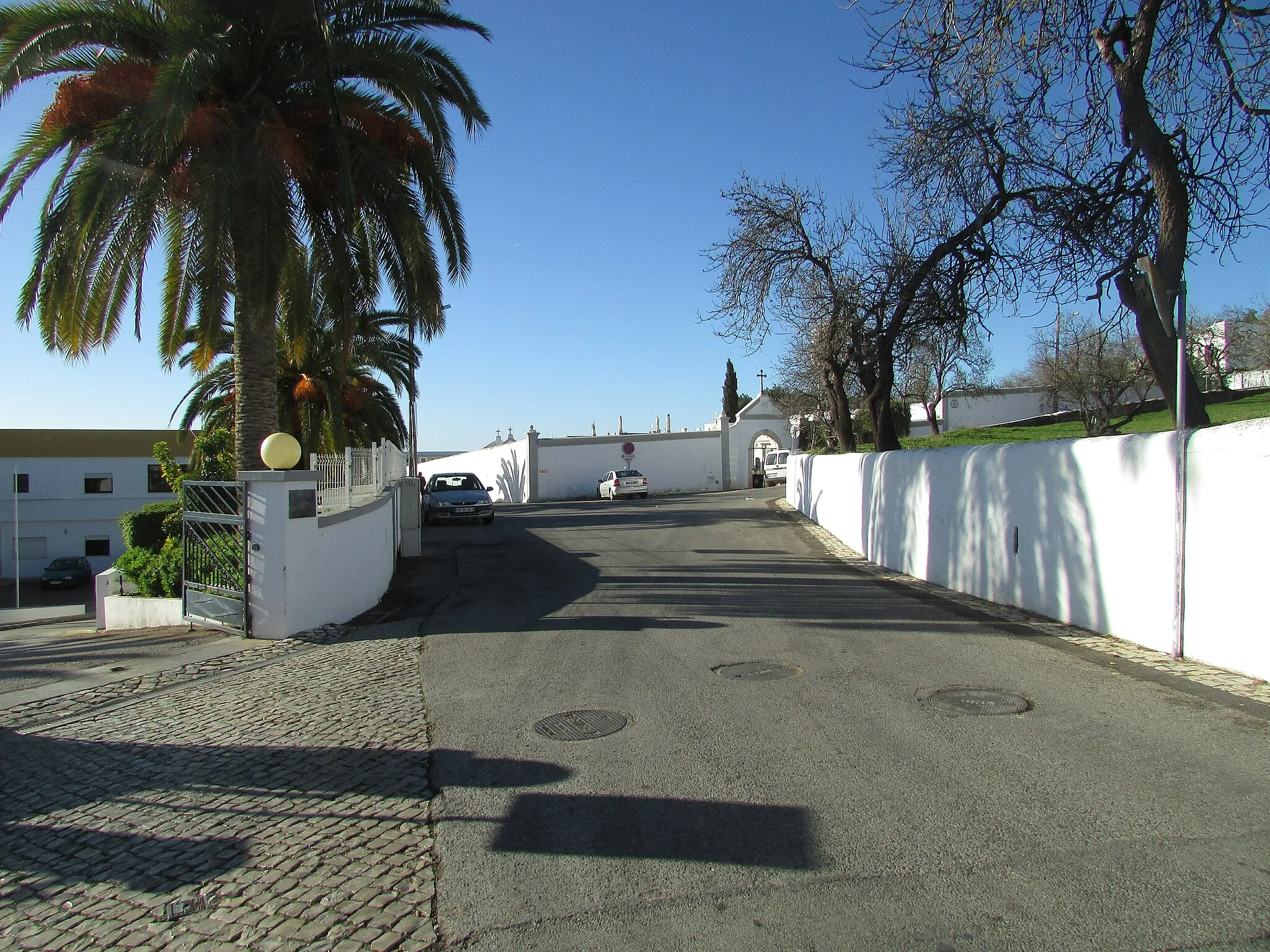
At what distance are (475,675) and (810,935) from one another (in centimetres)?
472

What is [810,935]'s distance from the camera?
125 inches

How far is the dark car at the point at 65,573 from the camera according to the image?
37531 mm

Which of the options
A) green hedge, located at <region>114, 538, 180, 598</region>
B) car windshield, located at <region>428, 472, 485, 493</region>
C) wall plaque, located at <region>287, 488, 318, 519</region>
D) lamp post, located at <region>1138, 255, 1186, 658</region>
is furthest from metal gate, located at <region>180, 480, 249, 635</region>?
car windshield, located at <region>428, 472, 485, 493</region>

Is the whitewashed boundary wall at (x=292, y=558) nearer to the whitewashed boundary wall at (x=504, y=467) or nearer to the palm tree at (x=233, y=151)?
the palm tree at (x=233, y=151)

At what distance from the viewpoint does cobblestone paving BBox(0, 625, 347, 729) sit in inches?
271

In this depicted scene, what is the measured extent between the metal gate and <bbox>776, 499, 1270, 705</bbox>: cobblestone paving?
844 cm


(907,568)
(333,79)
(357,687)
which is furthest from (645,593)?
(333,79)

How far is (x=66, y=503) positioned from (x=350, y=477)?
3786 cm

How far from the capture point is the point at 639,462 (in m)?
46.6

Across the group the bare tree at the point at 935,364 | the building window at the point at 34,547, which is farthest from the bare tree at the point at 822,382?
the building window at the point at 34,547

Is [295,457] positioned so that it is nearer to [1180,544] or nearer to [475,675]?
[475,675]

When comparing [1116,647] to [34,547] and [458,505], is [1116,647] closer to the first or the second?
[458,505]

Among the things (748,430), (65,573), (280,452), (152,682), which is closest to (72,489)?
(65,573)

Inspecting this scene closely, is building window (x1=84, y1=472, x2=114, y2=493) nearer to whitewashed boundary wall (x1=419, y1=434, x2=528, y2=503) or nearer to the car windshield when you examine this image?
whitewashed boundary wall (x1=419, y1=434, x2=528, y2=503)
